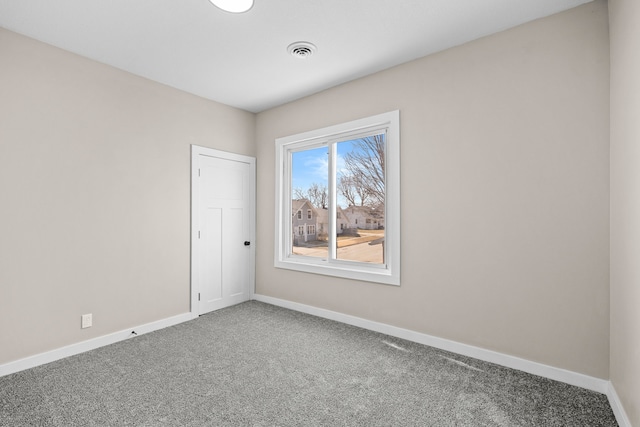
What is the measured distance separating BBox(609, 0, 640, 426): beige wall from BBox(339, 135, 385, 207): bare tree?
1794mm

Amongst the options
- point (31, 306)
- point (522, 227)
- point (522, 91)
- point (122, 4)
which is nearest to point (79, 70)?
point (122, 4)

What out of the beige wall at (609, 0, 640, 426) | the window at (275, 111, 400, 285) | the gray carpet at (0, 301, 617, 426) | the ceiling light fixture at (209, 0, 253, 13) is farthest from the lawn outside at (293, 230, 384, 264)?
the ceiling light fixture at (209, 0, 253, 13)

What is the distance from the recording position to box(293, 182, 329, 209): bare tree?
384cm

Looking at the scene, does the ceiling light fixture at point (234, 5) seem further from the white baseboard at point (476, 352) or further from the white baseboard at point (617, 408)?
the white baseboard at point (617, 408)

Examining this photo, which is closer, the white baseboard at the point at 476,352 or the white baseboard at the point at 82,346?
the white baseboard at the point at 476,352

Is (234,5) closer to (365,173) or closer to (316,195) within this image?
(365,173)

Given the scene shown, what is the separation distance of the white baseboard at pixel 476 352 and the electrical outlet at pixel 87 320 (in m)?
2.09

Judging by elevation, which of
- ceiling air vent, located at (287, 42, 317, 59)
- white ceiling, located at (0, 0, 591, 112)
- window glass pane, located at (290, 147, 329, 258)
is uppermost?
white ceiling, located at (0, 0, 591, 112)

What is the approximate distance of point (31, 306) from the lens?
98.7 inches

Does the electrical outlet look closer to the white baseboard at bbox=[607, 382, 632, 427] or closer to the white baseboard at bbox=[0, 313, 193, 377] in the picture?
the white baseboard at bbox=[0, 313, 193, 377]

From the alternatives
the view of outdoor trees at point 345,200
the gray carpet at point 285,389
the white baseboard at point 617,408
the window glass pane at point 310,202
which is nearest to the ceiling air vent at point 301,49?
the view of outdoor trees at point 345,200

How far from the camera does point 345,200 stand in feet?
11.9

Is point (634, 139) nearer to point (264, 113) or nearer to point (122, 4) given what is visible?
point (122, 4)

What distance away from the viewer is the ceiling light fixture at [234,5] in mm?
2092
